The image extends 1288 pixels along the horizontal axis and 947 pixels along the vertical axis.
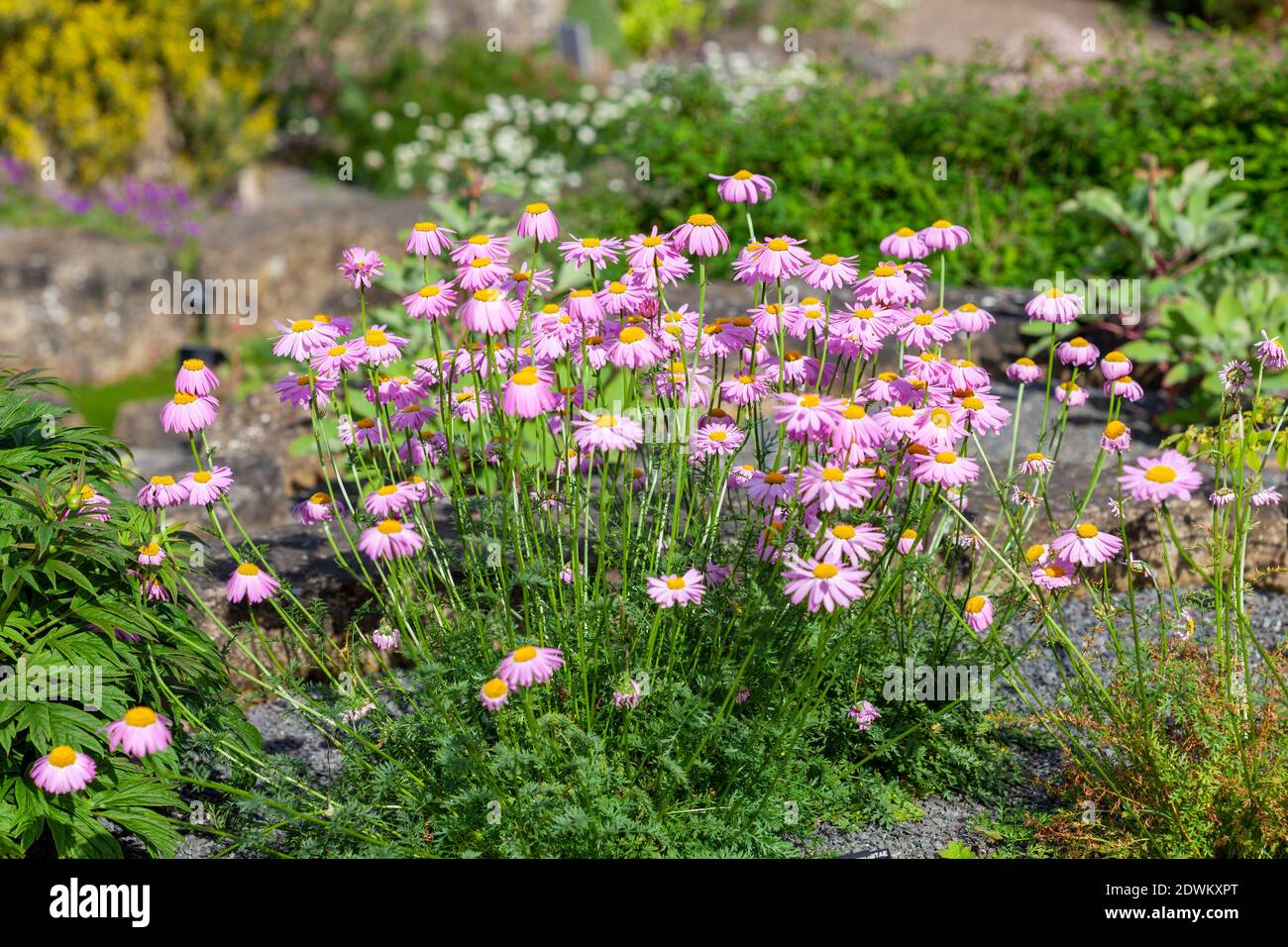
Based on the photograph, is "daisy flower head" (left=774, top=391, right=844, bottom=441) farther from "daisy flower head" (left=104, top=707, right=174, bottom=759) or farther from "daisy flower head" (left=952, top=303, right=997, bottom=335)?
"daisy flower head" (left=104, top=707, right=174, bottom=759)

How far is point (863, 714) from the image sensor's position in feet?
10.1

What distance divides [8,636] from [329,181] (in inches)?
341

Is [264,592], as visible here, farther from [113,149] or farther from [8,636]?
[113,149]

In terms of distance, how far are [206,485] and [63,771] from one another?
66 cm

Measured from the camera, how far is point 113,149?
10.1 metres

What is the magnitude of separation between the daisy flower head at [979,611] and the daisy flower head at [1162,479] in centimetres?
59

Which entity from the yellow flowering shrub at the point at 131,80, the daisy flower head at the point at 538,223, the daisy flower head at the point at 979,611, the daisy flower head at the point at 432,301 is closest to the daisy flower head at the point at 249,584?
the daisy flower head at the point at 432,301

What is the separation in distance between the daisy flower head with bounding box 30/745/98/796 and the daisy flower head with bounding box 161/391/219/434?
0.68 meters

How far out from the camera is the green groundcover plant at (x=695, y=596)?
2641mm

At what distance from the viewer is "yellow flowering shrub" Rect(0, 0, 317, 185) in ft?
32.6

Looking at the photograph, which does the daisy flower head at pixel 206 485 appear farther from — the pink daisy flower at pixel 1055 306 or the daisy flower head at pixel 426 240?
the pink daisy flower at pixel 1055 306

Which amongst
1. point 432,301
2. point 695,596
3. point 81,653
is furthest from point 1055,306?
point 81,653
